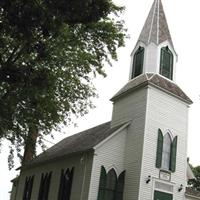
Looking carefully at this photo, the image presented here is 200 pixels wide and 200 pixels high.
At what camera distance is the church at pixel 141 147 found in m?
21.8

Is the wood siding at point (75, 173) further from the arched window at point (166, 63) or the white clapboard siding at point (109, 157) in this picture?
the arched window at point (166, 63)

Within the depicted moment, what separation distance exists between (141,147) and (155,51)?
698 cm

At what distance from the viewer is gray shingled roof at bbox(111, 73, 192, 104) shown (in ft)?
77.5

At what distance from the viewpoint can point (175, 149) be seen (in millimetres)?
23453

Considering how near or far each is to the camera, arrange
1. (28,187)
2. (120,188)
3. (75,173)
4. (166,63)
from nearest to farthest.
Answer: (120,188) < (75,173) < (166,63) < (28,187)

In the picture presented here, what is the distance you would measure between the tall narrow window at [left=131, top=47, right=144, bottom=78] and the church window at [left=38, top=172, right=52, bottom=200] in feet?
30.2

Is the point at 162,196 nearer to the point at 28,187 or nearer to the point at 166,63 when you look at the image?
the point at 166,63

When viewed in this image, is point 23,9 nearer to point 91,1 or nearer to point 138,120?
point 91,1

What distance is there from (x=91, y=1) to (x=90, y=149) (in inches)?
442

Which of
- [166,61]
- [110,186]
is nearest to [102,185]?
[110,186]

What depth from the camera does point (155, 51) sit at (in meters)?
25.6

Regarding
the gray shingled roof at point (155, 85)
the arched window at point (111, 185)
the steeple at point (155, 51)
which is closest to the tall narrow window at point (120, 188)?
the arched window at point (111, 185)

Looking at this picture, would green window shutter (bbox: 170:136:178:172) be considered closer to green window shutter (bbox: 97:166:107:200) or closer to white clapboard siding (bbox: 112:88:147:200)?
white clapboard siding (bbox: 112:88:147:200)

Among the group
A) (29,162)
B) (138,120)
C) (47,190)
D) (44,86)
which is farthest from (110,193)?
(29,162)
